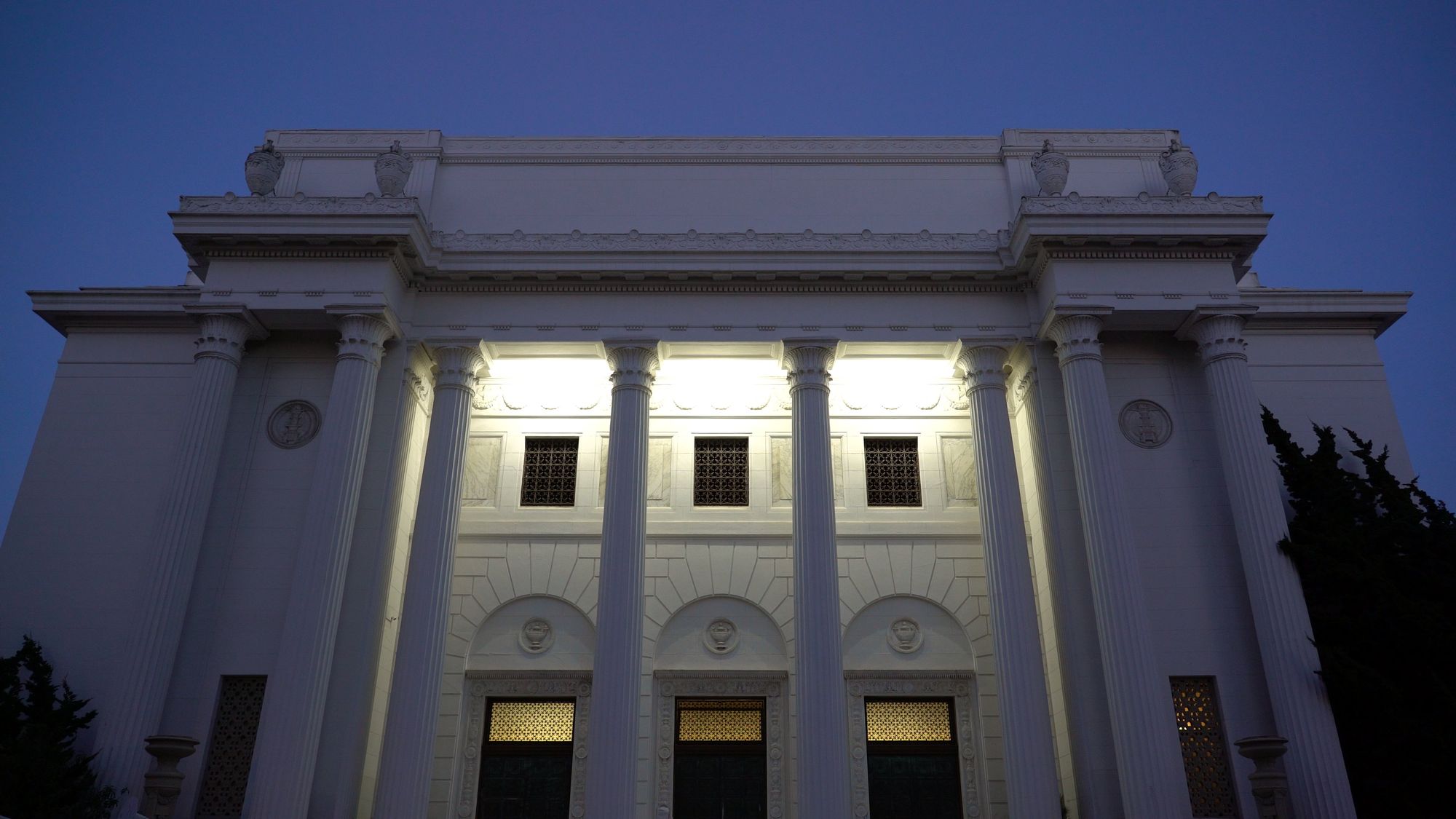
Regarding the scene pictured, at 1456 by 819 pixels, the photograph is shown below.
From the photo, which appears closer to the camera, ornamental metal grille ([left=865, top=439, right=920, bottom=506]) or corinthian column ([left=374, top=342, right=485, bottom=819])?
corinthian column ([left=374, top=342, right=485, bottom=819])

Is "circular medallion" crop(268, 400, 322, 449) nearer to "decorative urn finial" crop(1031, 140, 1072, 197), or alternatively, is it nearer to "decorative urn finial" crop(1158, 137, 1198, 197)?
"decorative urn finial" crop(1031, 140, 1072, 197)

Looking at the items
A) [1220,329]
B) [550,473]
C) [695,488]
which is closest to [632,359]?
[695,488]

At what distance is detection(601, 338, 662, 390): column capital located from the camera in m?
16.7

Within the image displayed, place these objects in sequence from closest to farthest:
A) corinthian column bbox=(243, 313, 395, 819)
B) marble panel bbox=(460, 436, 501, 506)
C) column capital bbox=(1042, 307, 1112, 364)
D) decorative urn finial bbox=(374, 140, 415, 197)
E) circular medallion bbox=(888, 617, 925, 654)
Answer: corinthian column bbox=(243, 313, 395, 819)
column capital bbox=(1042, 307, 1112, 364)
circular medallion bbox=(888, 617, 925, 654)
decorative urn finial bbox=(374, 140, 415, 197)
marble panel bbox=(460, 436, 501, 506)

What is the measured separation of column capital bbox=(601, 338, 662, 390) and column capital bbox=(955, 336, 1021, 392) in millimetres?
5259

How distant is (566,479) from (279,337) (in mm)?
5444

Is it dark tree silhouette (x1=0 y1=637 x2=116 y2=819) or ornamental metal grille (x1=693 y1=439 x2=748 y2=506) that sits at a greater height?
ornamental metal grille (x1=693 y1=439 x2=748 y2=506)

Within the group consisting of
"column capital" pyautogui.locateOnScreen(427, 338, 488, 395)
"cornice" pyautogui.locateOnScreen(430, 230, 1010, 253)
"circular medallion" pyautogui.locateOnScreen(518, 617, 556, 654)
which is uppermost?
"cornice" pyautogui.locateOnScreen(430, 230, 1010, 253)

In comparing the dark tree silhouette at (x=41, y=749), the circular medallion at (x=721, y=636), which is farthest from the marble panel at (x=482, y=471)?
the dark tree silhouette at (x=41, y=749)

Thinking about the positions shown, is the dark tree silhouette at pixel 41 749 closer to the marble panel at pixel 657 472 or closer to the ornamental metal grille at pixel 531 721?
the ornamental metal grille at pixel 531 721

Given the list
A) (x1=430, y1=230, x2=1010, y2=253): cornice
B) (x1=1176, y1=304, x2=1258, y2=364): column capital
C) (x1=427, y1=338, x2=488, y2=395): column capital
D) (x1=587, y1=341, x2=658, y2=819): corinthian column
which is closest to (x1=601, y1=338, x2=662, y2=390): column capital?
(x1=587, y1=341, x2=658, y2=819): corinthian column

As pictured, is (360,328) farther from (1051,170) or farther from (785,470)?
(1051,170)

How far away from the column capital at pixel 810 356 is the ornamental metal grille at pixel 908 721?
5465 millimetres

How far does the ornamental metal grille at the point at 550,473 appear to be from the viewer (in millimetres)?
18219
